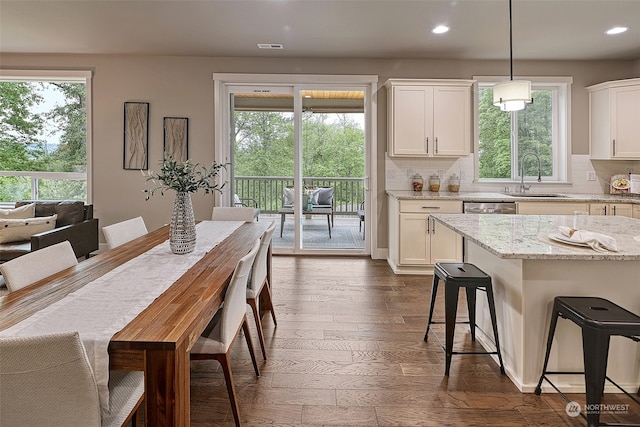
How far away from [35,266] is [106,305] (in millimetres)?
600

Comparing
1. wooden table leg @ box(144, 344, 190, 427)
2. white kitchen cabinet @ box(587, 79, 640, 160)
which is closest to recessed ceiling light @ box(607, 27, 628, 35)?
white kitchen cabinet @ box(587, 79, 640, 160)

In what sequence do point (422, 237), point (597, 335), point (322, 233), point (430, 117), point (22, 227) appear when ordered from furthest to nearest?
point (322, 233) → point (430, 117) → point (422, 237) → point (22, 227) → point (597, 335)

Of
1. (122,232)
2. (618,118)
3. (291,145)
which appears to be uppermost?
(618,118)

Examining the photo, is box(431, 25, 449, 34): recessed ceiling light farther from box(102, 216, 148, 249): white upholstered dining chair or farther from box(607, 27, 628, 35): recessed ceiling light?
box(102, 216, 148, 249): white upholstered dining chair

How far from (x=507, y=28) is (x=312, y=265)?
11.1ft

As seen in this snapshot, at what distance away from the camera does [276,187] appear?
5586 mm

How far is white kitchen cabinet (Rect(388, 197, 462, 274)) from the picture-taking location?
14.9 ft

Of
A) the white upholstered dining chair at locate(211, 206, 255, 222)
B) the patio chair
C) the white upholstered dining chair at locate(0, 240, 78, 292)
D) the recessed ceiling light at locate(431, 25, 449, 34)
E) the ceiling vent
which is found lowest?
the white upholstered dining chair at locate(0, 240, 78, 292)

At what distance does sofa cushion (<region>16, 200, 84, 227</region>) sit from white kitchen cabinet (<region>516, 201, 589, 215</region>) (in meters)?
4.99

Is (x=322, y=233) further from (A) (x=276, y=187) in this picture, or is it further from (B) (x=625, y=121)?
(B) (x=625, y=121)

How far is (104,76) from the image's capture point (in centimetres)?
522

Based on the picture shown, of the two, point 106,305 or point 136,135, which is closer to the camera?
point 106,305

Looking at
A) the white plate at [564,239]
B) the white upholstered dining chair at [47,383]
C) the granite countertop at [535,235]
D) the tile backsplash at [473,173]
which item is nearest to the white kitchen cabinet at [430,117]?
the tile backsplash at [473,173]
